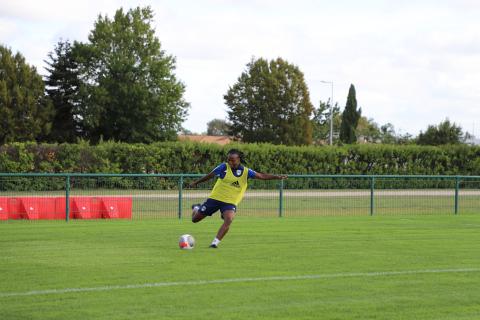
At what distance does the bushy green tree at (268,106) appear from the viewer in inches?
3024

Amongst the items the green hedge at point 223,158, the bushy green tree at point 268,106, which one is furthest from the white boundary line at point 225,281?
the bushy green tree at point 268,106

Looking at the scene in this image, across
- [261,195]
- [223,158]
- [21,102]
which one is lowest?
[261,195]

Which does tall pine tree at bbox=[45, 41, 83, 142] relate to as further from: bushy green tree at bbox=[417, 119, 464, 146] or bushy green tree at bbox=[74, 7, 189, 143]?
bushy green tree at bbox=[417, 119, 464, 146]

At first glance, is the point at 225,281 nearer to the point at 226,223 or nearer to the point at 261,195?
the point at 226,223

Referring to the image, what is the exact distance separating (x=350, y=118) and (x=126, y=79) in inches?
1024

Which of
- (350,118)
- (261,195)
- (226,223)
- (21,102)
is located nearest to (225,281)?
(226,223)

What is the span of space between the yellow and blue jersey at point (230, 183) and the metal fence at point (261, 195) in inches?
345

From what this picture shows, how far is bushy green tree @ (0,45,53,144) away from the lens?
5903 centimetres

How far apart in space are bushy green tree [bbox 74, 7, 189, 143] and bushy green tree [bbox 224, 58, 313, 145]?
1058cm

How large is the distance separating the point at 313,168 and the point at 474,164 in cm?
1090

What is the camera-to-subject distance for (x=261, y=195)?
27.7 m

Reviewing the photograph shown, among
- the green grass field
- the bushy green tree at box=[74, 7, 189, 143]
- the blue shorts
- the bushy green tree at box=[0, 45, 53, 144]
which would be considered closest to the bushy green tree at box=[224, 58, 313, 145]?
the bushy green tree at box=[74, 7, 189, 143]

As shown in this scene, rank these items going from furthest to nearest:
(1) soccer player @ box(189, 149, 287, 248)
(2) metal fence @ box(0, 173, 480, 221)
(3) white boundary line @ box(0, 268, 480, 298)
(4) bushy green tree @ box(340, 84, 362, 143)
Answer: (4) bushy green tree @ box(340, 84, 362, 143)
(2) metal fence @ box(0, 173, 480, 221)
(1) soccer player @ box(189, 149, 287, 248)
(3) white boundary line @ box(0, 268, 480, 298)

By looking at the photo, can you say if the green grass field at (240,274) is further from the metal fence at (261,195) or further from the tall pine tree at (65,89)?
the tall pine tree at (65,89)
